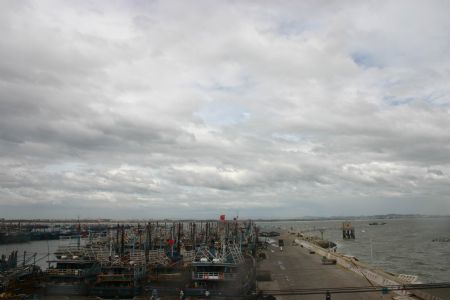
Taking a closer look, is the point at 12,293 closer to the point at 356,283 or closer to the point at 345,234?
the point at 356,283

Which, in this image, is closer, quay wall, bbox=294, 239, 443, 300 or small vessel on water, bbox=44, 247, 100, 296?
quay wall, bbox=294, 239, 443, 300

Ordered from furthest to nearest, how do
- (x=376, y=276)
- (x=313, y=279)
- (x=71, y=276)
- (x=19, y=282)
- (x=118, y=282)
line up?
(x=313, y=279) < (x=19, y=282) < (x=71, y=276) < (x=118, y=282) < (x=376, y=276)

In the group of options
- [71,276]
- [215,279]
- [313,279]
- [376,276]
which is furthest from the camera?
[313,279]

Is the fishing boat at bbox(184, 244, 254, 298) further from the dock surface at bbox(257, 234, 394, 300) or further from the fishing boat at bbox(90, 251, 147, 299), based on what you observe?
the fishing boat at bbox(90, 251, 147, 299)

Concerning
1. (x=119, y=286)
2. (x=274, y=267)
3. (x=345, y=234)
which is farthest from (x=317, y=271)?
(x=345, y=234)

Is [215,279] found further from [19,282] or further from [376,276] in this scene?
[19,282]

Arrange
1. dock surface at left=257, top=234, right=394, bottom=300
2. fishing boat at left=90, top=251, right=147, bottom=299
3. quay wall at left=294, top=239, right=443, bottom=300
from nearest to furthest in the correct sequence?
quay wall at left=294, top=239, right=443, bottom=300 → dock surface at left=257, top=234, right=394, bottom=300 → fishing boat at left=90, top=251, right=147, bottom=299

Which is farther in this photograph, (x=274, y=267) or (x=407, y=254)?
(x=407, y=254)

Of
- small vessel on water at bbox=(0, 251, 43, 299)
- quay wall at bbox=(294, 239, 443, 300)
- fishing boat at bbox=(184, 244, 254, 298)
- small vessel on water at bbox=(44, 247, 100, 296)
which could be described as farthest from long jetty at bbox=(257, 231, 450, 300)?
small vessel on water at bbox=(0, 251, 43, 299)

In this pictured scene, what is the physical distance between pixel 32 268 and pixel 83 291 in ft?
65.8

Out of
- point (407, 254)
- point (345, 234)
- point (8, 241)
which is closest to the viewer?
point (407, 254)

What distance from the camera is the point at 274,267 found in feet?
249

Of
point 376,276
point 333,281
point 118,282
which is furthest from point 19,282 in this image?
point 376,276

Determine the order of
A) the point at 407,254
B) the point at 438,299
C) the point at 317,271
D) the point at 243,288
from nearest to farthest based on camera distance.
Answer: the point at 438,299 < the point at 243,288 < the point at 317,271 < the point at 407,254
